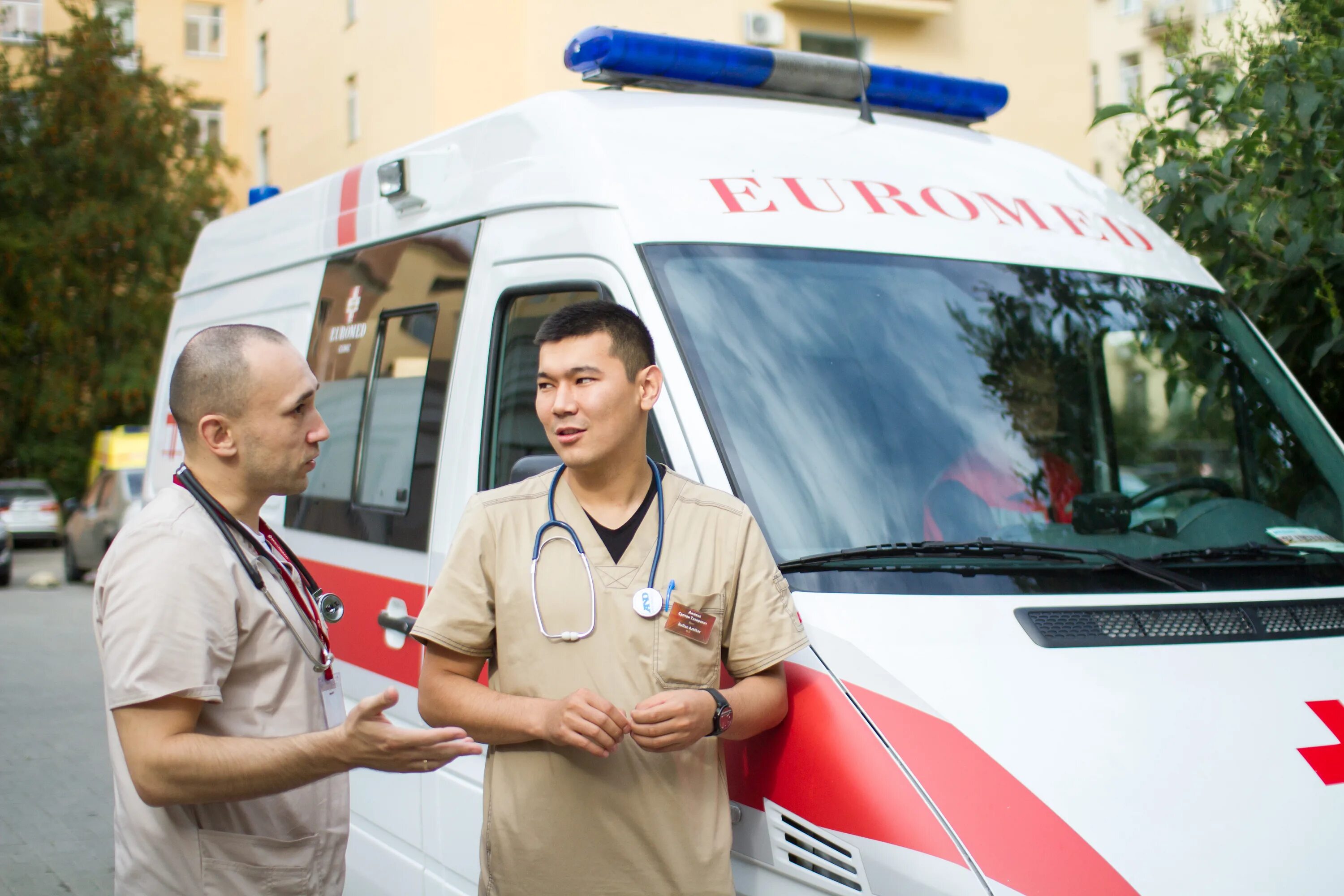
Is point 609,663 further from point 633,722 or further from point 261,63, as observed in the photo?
point 261,63

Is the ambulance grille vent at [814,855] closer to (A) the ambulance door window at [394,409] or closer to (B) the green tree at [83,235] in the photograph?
(A) the ambulance door window at [394,409]

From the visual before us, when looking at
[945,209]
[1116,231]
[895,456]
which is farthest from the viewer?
[1116,231]

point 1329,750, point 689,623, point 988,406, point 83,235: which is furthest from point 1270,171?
point 83,235

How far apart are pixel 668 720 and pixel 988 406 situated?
1.43 m

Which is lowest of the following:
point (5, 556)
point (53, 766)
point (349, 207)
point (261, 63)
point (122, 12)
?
point (5, 556)

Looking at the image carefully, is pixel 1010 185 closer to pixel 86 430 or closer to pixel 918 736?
pixel 918 736

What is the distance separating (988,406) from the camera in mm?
3326

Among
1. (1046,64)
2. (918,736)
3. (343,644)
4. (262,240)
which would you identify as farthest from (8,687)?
(1046,64)

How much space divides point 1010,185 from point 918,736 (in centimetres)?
197

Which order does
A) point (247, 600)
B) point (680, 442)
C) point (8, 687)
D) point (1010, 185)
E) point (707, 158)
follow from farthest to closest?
point (8, 687)
point (1010, 185)
point (707, 158)
point (680, 442)
point (247, 600)

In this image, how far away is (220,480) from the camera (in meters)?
2.41

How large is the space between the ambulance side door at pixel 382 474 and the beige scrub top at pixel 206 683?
4.78ft

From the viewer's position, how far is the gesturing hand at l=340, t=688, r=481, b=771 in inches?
80.1

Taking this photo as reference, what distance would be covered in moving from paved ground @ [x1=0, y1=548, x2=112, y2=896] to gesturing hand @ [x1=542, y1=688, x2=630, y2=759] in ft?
13.7
